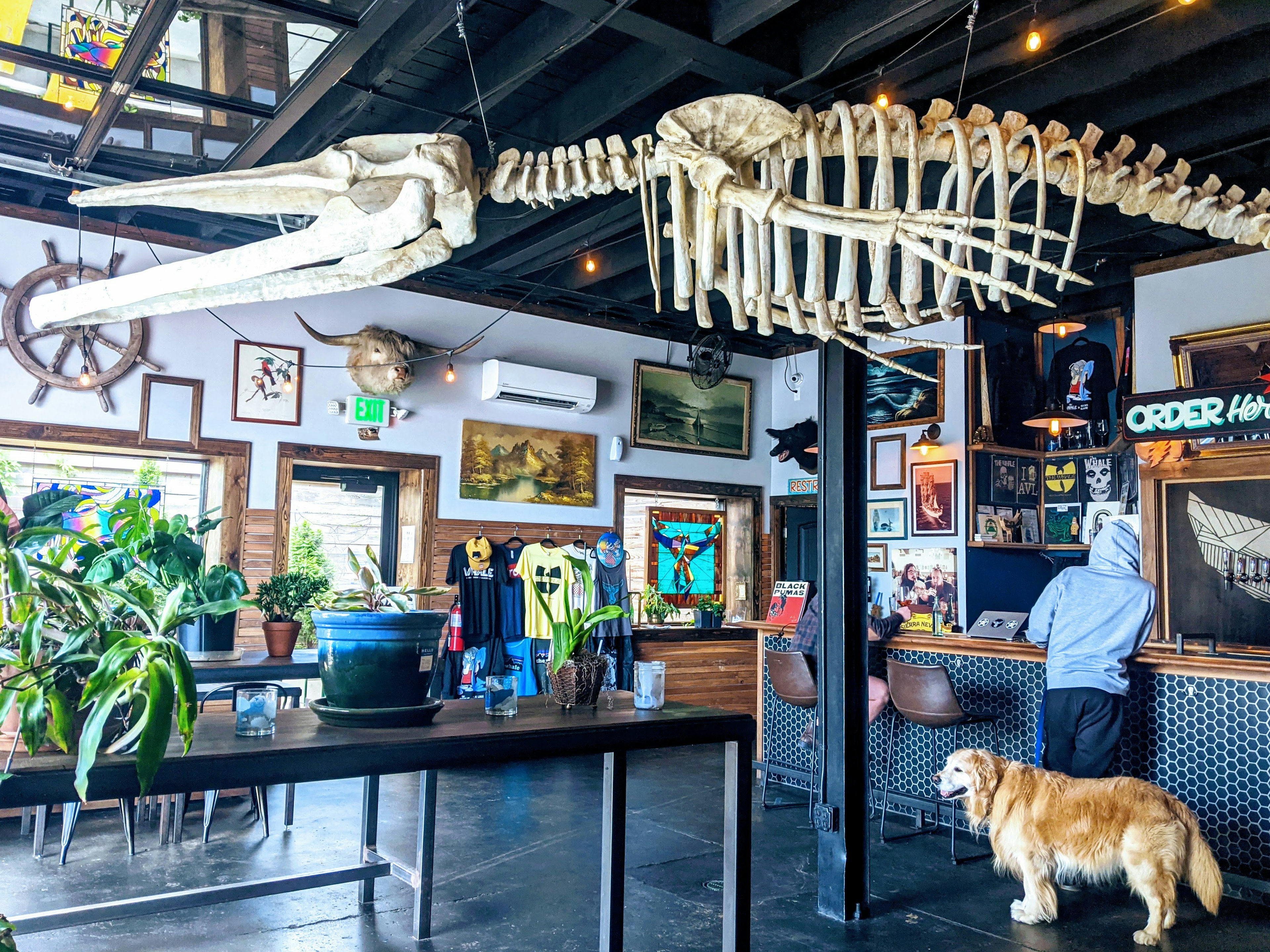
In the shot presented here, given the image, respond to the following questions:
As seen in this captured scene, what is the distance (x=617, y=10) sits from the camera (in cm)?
366

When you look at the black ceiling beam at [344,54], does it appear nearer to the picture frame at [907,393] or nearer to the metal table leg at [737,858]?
the metal table leg at [737,858]

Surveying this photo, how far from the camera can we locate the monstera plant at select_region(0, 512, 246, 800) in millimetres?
1778

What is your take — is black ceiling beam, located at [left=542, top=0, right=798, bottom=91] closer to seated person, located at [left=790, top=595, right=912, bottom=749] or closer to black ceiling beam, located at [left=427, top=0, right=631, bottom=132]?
black ceiling beam, located at [left=427, top=0, right=631, bottom=132]

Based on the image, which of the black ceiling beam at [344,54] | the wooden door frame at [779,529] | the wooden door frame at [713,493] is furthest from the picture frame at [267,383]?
the wooden door frame at [779,529]

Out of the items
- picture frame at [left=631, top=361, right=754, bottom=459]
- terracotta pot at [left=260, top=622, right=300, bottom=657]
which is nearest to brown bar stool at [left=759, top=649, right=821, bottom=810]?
terracotta pot at [left=260, top=622, right=300, bottom=657]

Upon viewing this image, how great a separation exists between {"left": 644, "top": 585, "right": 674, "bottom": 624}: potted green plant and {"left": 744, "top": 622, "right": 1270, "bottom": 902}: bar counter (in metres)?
2.86

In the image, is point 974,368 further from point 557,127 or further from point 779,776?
point 557,127

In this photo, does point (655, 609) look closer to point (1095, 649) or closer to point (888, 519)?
point (888, 519)

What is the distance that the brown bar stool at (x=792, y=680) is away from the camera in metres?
5.50

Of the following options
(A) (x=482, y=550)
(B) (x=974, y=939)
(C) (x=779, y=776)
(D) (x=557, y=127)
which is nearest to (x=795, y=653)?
(C) (x=779, y=776)

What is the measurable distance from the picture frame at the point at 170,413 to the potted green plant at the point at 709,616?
433 cm

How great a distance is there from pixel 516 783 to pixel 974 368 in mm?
4579

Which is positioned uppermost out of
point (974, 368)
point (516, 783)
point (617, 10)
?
point (617, 10)

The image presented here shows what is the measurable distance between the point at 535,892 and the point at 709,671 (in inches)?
172
